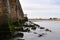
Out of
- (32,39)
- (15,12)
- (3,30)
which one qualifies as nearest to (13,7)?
(15,12)

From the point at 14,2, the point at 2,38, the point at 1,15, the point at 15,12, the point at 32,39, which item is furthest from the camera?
the point at 15,12

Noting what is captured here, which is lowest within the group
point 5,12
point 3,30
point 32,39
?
point 32,39

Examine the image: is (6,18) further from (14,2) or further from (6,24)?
(14,2)

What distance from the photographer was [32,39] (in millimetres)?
21047

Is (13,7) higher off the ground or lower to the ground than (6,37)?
higher

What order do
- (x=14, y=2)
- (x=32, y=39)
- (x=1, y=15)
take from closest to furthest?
(x=1, y=15) → (x=32, y=39) → (x=14, y=2)

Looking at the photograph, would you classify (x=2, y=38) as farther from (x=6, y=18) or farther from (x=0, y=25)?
(x=6, y=18)

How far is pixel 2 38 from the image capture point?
16000 millimetres

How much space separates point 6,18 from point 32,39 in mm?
4249

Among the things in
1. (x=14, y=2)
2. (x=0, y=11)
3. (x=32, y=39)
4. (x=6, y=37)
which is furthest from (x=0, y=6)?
(x=14, y=2)

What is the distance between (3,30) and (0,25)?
0.55m

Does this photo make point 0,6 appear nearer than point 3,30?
No

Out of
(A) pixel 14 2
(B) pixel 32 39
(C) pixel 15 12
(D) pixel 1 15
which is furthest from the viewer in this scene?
(C) pixel 15 12

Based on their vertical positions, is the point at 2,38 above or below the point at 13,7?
below
